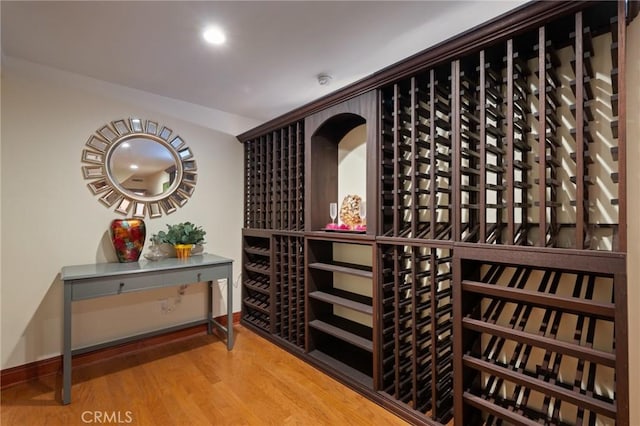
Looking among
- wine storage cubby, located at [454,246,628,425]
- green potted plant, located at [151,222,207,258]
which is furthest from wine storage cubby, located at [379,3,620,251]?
green potted plant, located at [151,222,207,258]

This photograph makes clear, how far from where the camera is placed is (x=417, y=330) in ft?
5.87

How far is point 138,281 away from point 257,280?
4.04ft

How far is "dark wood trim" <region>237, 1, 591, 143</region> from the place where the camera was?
→ 123 cm

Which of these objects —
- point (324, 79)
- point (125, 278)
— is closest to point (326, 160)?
point (324, 79)

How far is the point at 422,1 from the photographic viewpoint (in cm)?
162

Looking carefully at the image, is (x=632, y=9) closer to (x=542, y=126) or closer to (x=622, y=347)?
(x=542, y=126)

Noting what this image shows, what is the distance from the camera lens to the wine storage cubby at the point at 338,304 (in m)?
2.24

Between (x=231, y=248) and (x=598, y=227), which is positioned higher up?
(x=598, y=227)

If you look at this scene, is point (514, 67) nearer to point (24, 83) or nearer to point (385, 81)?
point (385, 81)

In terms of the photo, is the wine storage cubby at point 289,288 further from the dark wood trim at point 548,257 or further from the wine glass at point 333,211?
the dark wood trim at point 548,257

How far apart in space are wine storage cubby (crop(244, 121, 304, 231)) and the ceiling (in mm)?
504

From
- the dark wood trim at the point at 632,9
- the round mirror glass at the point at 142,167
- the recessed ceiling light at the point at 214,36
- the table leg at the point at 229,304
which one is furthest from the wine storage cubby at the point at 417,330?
the round mirror glass at the point at 142,167

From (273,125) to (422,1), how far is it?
62.5 inches

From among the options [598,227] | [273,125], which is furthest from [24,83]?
[598,227]
